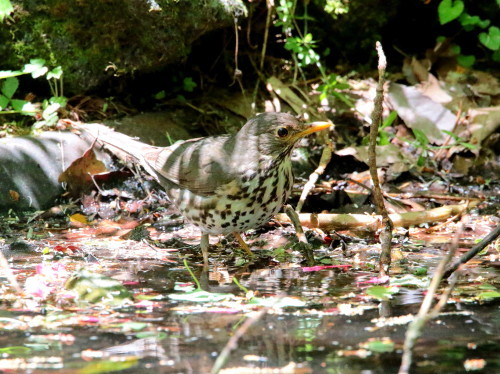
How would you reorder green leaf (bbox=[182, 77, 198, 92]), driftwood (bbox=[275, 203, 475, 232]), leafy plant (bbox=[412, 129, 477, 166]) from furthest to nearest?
green leaf (bbox=[182, 77, 198, 92])
leafy plant (bbox=[412, 129, 477, 166])
driftwood (bbox=[275, 203, 475, 232])

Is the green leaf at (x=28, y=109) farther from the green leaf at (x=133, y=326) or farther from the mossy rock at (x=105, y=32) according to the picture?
the green leaf at (x=133, y=326)

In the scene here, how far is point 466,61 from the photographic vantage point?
8148 mm

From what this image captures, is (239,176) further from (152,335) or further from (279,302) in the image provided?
(152,335)

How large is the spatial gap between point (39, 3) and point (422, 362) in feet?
16.6

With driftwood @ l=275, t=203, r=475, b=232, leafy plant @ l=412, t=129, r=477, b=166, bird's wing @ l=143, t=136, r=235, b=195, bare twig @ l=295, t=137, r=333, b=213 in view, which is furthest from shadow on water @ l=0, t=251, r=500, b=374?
leafy plant @ l=412, t=129, r=477, b=166

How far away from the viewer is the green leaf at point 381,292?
3.95 m

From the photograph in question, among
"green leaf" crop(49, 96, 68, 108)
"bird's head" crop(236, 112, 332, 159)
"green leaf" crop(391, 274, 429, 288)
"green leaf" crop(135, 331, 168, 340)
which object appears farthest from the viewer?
"green leaf" crop(49, 96, 68, 108)

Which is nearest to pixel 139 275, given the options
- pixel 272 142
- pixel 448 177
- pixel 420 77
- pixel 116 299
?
pixel 116 299

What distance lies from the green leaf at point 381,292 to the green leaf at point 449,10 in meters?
4.11

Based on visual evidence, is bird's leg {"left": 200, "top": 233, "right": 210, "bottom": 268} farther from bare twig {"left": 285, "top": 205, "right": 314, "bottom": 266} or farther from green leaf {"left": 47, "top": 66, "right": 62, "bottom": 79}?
green leaf {"left": 47, "top": 66, "right": 62, "bottom": 79}

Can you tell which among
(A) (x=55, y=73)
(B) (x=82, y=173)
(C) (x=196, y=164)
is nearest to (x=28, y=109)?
(A) (x=55, y=73)

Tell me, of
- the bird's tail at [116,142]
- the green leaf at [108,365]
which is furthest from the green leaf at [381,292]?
the bird's tail at [116,142]

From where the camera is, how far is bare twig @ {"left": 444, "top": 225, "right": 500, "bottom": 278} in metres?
3.89

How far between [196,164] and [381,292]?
190 centimetres
